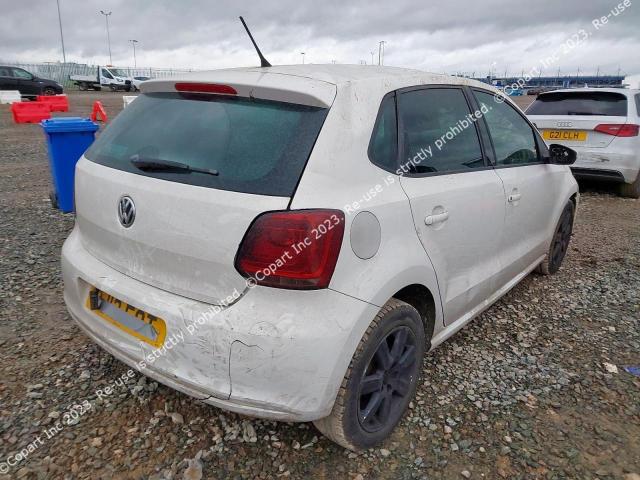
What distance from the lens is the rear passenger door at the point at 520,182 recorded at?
118 inches

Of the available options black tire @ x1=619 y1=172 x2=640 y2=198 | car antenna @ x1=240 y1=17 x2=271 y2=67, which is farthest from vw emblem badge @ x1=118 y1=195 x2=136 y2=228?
black tire @ x1=619 y1=172 x2=640 y2=198

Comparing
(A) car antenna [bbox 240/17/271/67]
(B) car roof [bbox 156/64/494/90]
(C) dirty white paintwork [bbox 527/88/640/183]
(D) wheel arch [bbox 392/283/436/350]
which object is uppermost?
(A) car antenna [bbox 240/17/271/67]

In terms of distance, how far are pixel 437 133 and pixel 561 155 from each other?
1.81 m

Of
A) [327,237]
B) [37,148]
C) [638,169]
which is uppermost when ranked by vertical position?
[327,237]

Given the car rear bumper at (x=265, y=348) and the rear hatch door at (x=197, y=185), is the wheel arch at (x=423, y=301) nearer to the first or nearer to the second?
the car rear bumper at (x=265, y=348)

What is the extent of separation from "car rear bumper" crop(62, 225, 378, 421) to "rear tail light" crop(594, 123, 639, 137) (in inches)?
251

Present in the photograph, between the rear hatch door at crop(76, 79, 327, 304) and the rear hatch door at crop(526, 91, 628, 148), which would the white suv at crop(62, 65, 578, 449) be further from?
the rear hatch door at crop(526, 91, 628, 148)

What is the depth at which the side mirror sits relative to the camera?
373cm

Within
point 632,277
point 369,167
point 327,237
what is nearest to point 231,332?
point 327,237

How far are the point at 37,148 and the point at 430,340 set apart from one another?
10.9m

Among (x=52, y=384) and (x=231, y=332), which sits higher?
(x=231, y=332)

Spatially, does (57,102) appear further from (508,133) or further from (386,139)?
(386,139)

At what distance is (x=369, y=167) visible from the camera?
1980mm

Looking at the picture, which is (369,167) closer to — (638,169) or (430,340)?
(430,340)
